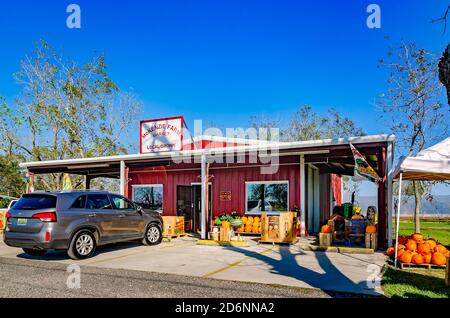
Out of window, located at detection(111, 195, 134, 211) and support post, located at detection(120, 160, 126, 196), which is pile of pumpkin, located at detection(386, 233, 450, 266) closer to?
window, located at detection(111, 195, 134, 211)

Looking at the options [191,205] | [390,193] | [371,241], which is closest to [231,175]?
[191,205]

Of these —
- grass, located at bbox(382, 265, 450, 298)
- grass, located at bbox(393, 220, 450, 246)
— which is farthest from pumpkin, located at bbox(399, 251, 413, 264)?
grass, located at bbox(393, 220, 450, 246)

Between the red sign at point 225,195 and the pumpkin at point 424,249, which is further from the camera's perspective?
the red sign at point 225,195

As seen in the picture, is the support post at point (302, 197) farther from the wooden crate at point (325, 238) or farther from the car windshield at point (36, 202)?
the car windshield at point (36, 202)

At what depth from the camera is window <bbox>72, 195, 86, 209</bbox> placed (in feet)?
29.2

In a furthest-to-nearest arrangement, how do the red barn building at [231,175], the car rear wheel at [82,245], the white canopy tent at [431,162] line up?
the red barn building at [231,175]
the car rear wheel at [82,245]
the white canopy tent at [431,162]

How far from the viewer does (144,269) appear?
770 centimetres

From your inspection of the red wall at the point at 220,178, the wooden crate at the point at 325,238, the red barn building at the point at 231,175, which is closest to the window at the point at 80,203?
the red barn building at the point at 231,175

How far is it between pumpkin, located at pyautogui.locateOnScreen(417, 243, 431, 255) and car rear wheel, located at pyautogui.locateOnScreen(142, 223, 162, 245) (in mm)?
7287

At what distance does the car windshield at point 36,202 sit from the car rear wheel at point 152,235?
10.9ft

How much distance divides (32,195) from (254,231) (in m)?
7.90

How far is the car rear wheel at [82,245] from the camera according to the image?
28.4 ft
